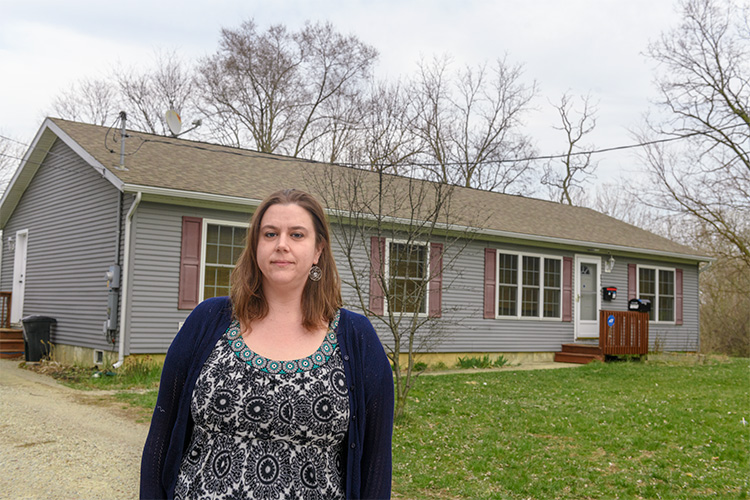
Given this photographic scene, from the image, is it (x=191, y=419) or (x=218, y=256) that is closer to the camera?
(x=191, y=419)

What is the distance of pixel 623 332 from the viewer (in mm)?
14977

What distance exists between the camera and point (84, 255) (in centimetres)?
1148

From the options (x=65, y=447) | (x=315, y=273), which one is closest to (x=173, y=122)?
(x=65, y=447)

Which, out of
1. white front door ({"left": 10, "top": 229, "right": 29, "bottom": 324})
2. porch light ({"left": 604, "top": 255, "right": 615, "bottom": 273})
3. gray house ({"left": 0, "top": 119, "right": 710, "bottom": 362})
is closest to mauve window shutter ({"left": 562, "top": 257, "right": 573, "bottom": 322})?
gray house ({"left": 0, "top": 119, "right": 710, "bottom": 362})

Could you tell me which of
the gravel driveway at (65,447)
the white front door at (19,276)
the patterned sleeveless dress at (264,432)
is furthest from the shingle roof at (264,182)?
the patterned sleeveless dress at (264,432)

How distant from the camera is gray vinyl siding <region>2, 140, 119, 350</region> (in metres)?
10.9

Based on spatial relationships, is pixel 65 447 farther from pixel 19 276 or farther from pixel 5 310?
pixel 5 310

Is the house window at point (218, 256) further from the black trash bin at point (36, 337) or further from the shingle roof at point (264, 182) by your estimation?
the black trash bin at point (36, 337)

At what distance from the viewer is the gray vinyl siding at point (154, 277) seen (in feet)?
33.1

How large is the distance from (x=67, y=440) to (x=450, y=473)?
3.54 meters

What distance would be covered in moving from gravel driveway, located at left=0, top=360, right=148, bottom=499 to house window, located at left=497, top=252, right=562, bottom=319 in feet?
28.6

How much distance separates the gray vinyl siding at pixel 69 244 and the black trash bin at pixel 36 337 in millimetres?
203

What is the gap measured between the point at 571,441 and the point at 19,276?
11914 mm

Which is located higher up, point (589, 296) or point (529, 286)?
point (529, 286)
